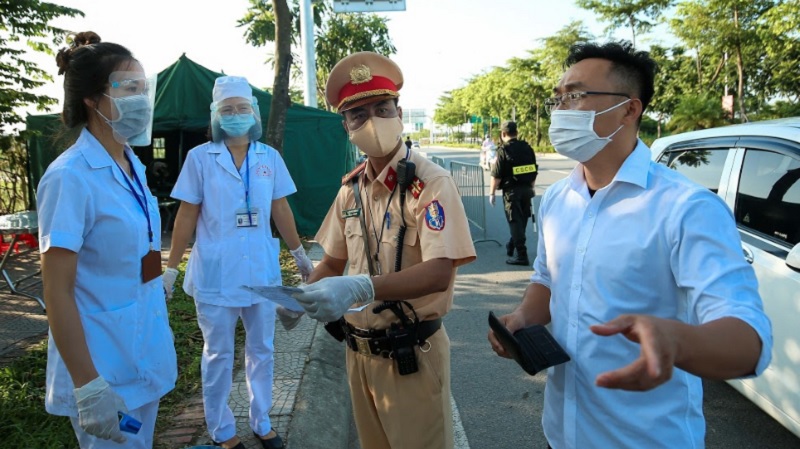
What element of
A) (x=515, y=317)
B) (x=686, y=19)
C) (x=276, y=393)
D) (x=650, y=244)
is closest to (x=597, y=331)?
(x=650, y=244)

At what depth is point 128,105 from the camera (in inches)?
82.4

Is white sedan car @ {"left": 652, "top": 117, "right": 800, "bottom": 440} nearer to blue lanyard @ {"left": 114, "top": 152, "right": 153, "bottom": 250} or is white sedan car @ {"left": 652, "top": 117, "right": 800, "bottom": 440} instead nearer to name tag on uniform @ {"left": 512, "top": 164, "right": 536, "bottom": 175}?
blue lanyard @ {"left": 114, "top": 152, "right": 153, "bottom": 250}

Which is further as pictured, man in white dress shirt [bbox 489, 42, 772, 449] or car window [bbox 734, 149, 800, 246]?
car window [bbox 734, 149, 800, 246]

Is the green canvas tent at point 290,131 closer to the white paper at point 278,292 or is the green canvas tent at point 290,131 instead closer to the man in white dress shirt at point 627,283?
the white paper at point 278,292

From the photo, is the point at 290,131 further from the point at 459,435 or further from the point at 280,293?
the point at 280,293

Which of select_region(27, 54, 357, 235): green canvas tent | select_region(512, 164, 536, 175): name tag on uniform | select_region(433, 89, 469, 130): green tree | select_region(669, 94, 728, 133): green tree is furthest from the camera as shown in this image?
select_region(433, 89, 469, 130): green tree

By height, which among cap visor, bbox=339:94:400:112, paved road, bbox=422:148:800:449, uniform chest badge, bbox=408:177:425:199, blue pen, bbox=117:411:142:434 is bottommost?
paved road, bbox=422:148:800:449

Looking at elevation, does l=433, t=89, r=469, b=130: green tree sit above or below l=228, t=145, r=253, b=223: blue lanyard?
above

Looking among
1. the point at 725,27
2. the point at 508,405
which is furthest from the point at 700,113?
the point at 508,405

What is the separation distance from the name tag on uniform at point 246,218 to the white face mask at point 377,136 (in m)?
1.26

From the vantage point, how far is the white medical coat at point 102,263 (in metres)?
1.79

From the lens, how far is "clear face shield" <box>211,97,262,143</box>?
324cm

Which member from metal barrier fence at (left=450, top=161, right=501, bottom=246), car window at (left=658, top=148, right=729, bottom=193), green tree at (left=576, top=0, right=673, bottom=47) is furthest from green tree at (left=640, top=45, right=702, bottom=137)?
car window at (left=658, top=148, right=729, bottom=193)

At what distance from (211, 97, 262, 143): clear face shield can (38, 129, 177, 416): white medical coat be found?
4.11 ft
